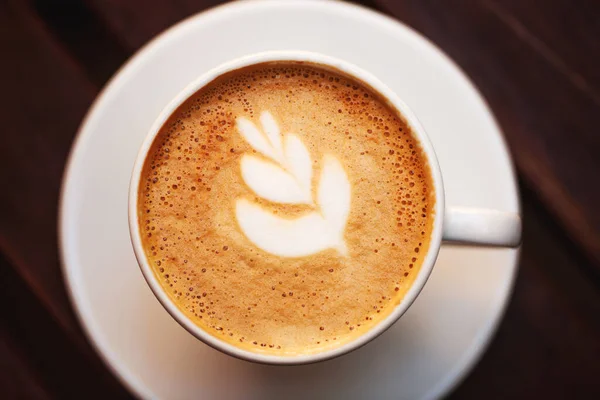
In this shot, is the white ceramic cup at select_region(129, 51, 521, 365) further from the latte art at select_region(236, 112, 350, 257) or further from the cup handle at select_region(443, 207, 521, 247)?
the latte art at select_region(236, 112, 350, 257)

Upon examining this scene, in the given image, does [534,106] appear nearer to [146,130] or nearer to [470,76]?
[470,76]

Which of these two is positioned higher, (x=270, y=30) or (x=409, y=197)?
(x=270, y=30)

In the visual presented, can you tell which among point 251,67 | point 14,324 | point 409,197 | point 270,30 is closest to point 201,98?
point 251,67

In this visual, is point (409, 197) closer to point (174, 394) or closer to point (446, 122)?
point (446, 122)

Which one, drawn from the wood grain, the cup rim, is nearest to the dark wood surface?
the wood grain

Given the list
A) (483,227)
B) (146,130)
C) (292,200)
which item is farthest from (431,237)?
(146,130)

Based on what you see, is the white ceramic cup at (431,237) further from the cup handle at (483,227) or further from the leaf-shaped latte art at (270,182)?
the leaf-shaped latte art at (270,182)
